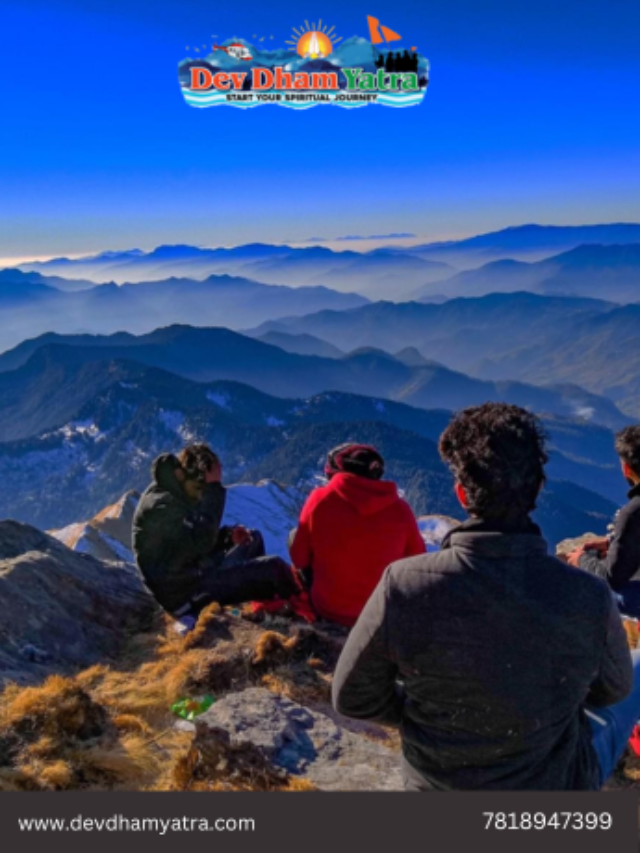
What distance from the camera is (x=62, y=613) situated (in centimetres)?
1170

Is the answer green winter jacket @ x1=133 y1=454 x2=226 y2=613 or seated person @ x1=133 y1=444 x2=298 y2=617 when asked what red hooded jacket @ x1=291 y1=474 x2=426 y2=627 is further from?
green winter jacket @ x1=133 y1=454 x2=226 y2=613

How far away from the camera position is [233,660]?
902 cm

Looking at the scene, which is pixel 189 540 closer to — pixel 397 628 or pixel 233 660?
pixel 233 660

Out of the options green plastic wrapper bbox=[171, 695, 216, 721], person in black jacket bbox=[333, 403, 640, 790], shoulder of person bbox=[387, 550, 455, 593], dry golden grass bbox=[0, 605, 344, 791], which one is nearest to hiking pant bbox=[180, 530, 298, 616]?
dry golden grass bbox=[0, 605, 344, 791]

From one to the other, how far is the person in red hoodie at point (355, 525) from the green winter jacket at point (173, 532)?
2.09 metres

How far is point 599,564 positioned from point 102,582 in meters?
9.41

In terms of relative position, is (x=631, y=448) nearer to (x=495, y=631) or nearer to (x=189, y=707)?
(x=495, y=631)

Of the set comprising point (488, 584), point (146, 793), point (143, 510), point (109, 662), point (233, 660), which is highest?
point (488, 584)

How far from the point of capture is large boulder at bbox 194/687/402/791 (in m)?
6.21

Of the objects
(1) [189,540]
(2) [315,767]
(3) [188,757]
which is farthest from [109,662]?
(2) [315,767]

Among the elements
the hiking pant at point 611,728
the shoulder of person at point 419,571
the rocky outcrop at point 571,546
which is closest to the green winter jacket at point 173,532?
the rocky outcrop at point 571,546

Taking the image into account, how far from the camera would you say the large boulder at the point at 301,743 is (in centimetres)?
621

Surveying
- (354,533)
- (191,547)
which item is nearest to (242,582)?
(191,547)

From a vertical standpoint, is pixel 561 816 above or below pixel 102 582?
above
